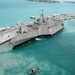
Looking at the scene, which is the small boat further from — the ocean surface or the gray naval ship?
the gray naval ship

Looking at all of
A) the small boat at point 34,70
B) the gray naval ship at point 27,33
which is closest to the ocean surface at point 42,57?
the small boat at point 34,70

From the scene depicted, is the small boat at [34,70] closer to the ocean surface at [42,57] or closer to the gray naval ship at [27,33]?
the ocean surface at [42,57]

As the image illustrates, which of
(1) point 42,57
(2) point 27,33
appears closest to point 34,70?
(1) point 42,57

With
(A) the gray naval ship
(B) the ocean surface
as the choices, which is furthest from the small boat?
(A) the gray naval ship

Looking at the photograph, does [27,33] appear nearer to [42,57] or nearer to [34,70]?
[42,57]

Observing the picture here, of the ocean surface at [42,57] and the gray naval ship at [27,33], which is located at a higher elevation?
the gray naval ship at [27,33]

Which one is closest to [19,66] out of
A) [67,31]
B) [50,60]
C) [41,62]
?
[41,62]

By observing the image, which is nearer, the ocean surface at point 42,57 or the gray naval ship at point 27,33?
the ocean surface at point 42,57

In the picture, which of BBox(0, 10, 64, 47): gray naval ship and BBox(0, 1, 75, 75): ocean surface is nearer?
BBox(0, 1, 75, 75): ocean surface

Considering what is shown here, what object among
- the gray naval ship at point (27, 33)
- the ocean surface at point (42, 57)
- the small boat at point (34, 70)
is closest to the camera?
the small boat at point (34, 70)

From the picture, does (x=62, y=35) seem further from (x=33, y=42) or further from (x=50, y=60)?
(x=50, y=60)

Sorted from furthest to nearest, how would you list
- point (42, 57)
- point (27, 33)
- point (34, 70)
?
point (27, 33)
point (42, 57)
point (34, 70)
